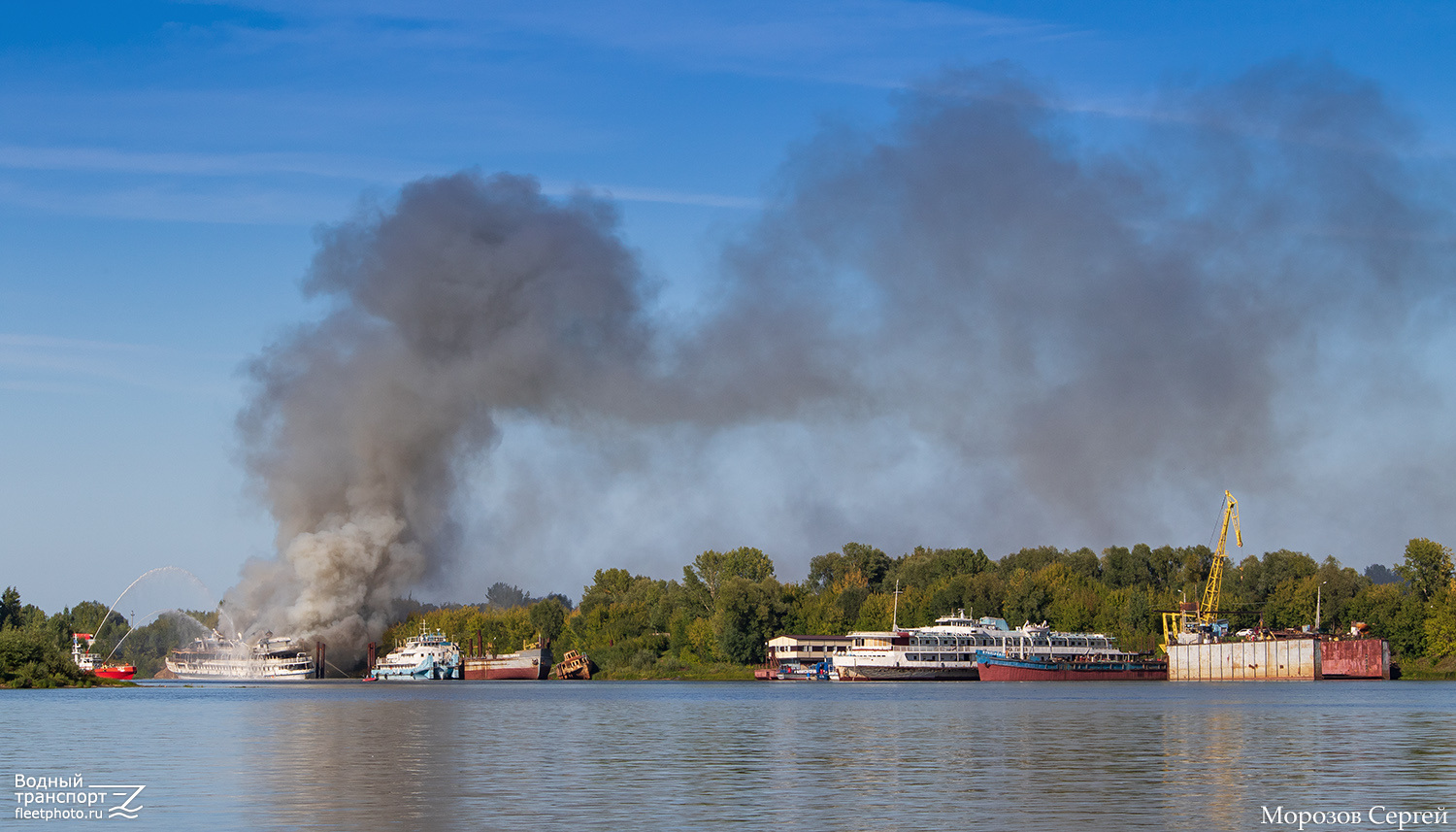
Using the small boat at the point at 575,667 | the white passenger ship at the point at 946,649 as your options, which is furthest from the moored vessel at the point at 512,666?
the white passenger ship at the point at 946,649

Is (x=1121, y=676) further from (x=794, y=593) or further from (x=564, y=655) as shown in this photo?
(x=564, y=655)

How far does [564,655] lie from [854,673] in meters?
42.1

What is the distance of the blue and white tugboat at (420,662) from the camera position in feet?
521

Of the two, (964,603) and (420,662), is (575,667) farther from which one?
(964,603)

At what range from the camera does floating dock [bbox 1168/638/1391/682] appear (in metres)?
144

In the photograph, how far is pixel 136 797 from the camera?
3030 centimetres

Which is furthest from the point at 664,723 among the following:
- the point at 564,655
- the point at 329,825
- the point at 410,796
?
the point at 564,655

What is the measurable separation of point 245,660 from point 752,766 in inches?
5378

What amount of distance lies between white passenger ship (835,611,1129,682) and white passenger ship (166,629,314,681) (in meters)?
58.9

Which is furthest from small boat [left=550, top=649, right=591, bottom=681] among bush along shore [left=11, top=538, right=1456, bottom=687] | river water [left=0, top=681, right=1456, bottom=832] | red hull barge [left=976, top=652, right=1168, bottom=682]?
river water [left=0, top=681, right=1456, bottom=832]

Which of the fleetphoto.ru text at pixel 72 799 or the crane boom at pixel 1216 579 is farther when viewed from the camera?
the crane boom at pixel 1216 579

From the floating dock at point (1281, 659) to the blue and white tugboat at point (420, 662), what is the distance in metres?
80.9

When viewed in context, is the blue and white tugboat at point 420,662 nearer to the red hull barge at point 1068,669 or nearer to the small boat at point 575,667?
the small boat at point 575,667

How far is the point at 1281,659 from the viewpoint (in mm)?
150625
